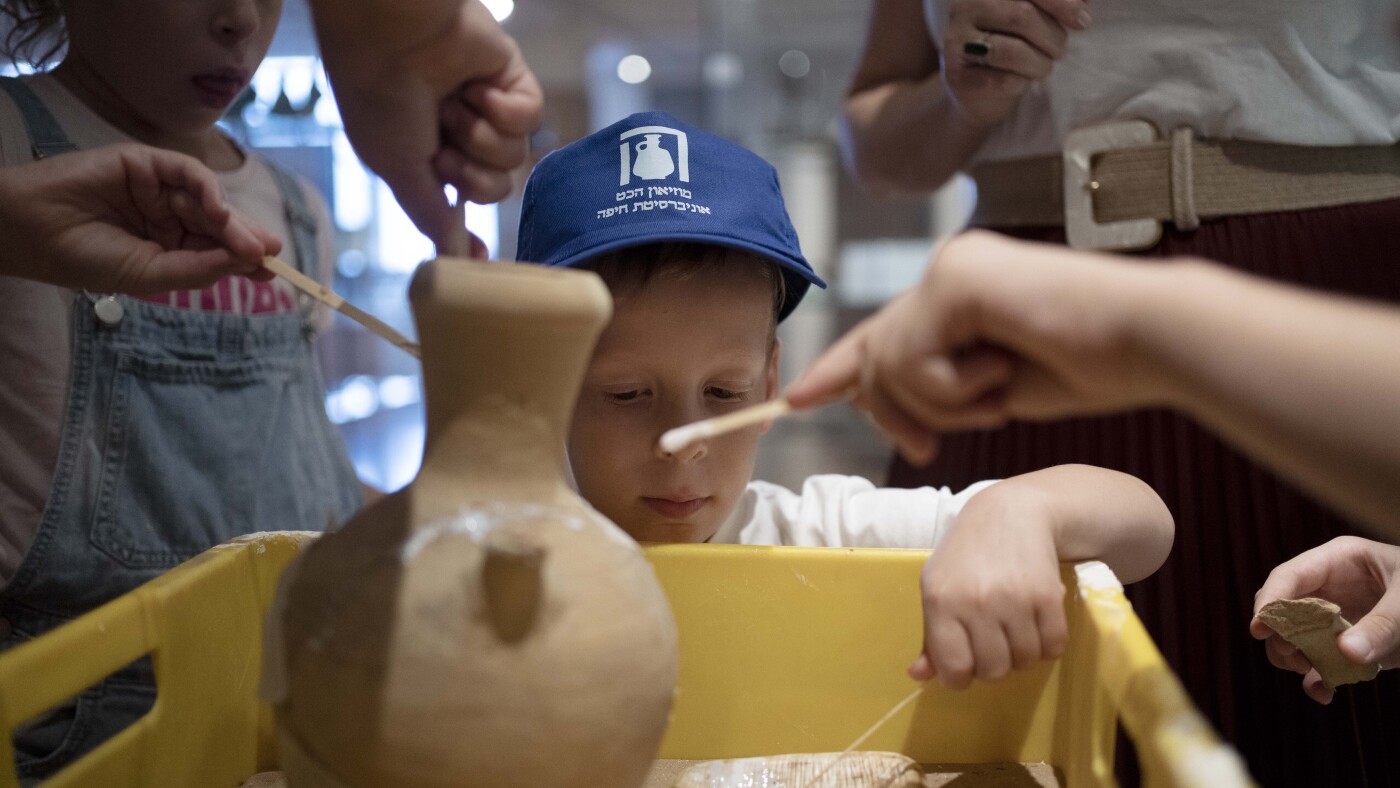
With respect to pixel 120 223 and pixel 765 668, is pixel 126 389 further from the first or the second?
pixel 765 668

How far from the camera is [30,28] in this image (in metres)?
0.96

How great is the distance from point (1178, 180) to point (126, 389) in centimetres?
103

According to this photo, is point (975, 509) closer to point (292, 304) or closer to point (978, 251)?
point (978, 251)

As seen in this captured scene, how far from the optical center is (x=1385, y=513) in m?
0.40

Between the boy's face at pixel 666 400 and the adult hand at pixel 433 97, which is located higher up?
the adult hand at pixel 433 97

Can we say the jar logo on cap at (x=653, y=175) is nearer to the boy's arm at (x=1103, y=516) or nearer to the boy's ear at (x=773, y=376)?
the boy's ear at (x=773, y=376)

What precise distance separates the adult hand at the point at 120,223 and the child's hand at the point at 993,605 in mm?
567

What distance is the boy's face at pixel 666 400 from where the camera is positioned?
0.90 metres

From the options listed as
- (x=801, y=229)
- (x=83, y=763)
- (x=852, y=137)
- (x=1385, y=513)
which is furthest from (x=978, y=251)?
(x=801, y=229)

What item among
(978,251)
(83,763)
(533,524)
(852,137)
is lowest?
(83,763)

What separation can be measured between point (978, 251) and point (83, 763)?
1.93ft

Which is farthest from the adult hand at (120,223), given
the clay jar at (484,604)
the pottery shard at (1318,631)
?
the pottery shard at (1318,631)

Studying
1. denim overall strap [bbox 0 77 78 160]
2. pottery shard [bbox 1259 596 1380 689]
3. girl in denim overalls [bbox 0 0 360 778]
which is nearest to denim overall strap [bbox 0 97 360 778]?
girl in denim overalls [bbox 0 0 360 778]

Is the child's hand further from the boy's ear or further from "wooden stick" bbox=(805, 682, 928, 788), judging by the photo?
the boy's ear
